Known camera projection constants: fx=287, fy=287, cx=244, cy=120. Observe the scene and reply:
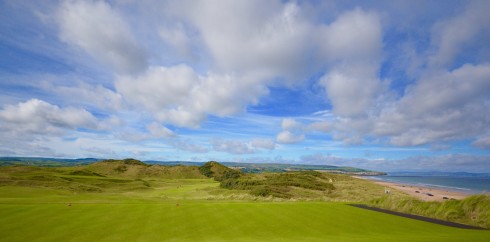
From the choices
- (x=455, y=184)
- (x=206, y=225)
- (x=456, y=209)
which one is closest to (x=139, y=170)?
(x=206, y=225)

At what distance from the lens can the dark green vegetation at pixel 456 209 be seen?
17598 millimetres

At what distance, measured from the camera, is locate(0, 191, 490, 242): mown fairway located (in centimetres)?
1198

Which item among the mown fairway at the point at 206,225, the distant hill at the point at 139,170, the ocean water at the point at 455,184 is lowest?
the ocean water at the point at 455,184

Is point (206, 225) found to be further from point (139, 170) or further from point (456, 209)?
point (139, 170)

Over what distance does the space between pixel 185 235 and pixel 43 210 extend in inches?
348

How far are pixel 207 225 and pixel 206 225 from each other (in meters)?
0.05

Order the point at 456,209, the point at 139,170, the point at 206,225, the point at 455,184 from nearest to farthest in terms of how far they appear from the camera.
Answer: the point at 206,225
the point at 456,209
the point at 139,170
the point at 455,184

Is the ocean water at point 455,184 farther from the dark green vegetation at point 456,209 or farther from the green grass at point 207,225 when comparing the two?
the green grass at point 207,225

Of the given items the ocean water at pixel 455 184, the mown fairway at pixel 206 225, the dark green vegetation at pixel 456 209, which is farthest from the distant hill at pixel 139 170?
the ocean water at pixel 455 184

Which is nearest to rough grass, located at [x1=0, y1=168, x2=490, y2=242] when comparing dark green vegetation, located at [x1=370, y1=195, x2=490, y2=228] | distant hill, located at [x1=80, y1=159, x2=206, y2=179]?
dark green vegetation, located at [x1=370, y1=195, x2=490, y2=228]

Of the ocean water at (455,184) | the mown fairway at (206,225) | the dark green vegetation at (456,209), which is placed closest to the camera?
the mown fairway at (206,225)

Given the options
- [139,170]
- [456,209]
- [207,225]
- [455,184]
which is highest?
[139,170]

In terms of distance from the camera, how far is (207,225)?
14.2 meters

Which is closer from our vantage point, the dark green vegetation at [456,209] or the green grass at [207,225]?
the green grass at [207,225]
